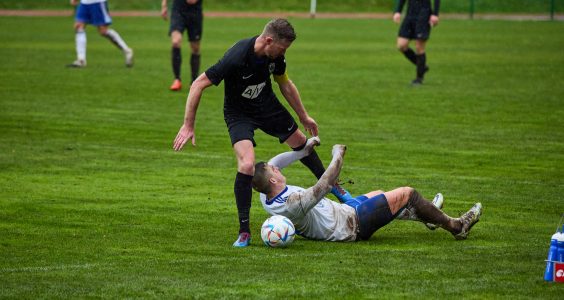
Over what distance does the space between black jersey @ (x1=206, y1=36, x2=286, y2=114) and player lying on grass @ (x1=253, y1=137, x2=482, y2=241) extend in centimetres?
83

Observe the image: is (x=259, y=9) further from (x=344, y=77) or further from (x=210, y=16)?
(x=344, y=77)

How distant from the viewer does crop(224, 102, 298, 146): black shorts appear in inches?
403

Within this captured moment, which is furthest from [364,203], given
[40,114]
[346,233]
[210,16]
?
[210,16]

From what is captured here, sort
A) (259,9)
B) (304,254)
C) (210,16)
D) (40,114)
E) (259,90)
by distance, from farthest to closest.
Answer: (259,9), (210,16), (40,114), (259,90), (304,254)

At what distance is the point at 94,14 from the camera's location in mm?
26281

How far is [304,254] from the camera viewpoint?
9344mm

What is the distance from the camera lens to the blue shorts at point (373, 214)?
9680 millimetres

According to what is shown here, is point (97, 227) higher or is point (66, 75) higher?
point (97, 227)

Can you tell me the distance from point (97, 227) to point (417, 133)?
7.80m

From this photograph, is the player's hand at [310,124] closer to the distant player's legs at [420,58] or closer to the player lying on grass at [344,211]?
the player lying on grass at [344,211]

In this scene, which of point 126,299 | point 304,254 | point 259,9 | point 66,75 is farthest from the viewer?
point 259,9

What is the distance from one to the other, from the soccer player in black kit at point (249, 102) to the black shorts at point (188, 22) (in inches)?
460

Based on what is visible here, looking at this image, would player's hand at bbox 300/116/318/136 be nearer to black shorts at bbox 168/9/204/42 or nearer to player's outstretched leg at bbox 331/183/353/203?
player's outstretched leg at bbox 331/183/353/203

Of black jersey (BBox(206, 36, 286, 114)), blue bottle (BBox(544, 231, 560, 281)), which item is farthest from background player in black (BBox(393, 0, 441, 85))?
blue bottle (BBox(544, 231, 560, 281))
